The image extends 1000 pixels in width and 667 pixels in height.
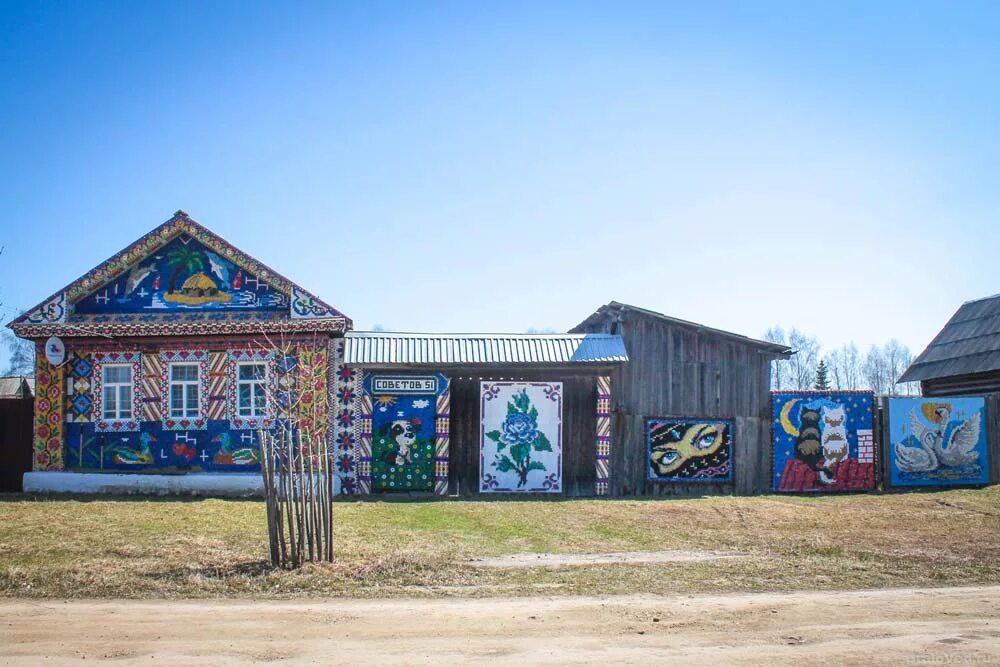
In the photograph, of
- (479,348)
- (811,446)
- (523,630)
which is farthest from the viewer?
(811,446)

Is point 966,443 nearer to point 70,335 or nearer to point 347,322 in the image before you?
point 347,322

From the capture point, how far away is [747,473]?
70.0 feet

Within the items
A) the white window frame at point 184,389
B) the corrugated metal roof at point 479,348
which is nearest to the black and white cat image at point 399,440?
the corrugated metal roof at point 479,348

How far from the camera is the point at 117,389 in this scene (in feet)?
68.3

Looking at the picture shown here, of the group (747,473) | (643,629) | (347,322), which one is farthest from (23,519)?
(747,473)

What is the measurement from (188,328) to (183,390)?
154cm

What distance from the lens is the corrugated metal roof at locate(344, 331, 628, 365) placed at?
20.5 m

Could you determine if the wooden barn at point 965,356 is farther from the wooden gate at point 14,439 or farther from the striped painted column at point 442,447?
the wooden gate at point 14,439

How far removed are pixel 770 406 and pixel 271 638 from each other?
15.9 m

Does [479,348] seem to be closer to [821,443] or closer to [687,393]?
[687,393]

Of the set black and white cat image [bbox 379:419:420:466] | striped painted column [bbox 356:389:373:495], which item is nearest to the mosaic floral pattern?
striped painted column [bbox 356:389:373:495]

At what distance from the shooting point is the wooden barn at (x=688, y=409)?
2102 cm

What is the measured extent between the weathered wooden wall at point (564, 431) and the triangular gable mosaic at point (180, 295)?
335cm

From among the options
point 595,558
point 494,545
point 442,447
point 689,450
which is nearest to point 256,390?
point 442,447
